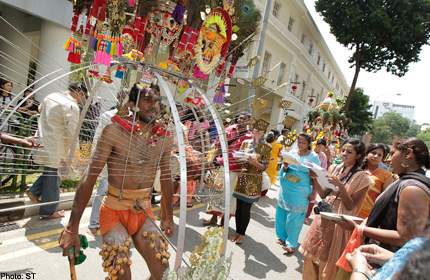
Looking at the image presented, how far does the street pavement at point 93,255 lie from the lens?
249cm

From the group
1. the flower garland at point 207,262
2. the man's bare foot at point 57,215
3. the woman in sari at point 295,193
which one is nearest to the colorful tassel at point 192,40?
the flower garland at point 207,262

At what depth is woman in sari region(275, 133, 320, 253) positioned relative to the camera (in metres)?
3.62

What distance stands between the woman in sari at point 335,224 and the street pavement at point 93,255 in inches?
28.5

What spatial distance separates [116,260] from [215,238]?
776mm

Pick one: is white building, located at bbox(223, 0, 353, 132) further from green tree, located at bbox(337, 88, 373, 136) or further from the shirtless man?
the shirtless man

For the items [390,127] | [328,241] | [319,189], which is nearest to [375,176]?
[319,189]

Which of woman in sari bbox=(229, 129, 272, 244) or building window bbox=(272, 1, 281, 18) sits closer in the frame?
woman in sari bbox=(229, 129, 272, 244)

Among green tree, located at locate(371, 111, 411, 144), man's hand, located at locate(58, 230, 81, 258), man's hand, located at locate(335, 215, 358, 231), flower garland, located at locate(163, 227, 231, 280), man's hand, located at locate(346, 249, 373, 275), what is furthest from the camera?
green tree, located at locate(371, 111, 411, 144)

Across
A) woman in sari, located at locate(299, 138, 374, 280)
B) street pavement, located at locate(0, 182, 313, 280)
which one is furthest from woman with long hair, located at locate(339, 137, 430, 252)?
street pavement, located at locate(0, 182, 313, 280)

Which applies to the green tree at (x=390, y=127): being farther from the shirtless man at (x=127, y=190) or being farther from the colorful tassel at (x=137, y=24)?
the colorful tassel at (x=137, y=24)

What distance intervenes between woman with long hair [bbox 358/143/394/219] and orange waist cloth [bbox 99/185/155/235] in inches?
102

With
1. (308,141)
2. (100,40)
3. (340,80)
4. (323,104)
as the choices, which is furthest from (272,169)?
(340,80)

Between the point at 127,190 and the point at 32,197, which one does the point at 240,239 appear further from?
the point at 32,197

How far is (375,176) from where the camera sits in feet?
10.4
